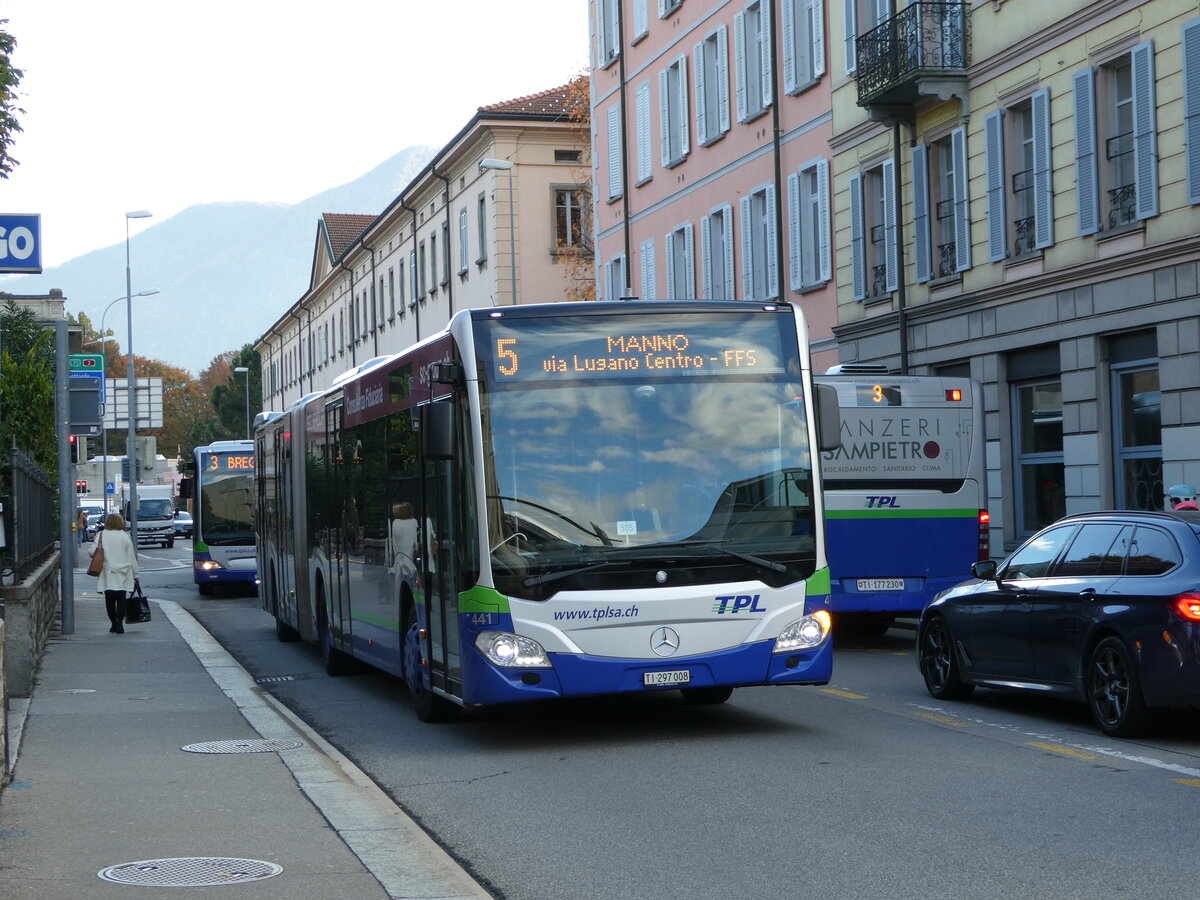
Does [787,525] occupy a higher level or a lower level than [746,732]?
higher

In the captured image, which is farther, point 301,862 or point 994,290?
point 994,290

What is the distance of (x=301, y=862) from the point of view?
295 inches

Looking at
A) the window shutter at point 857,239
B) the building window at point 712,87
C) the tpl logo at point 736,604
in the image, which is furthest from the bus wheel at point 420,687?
the building window at point 712,87

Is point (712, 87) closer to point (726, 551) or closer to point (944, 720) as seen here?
point (944, 720)

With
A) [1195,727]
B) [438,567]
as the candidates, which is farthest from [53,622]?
[1195,727]

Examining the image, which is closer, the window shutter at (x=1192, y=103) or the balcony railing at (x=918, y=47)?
the window shutter at (x=1192, y=103)

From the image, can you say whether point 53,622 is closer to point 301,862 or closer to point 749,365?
point 749,365

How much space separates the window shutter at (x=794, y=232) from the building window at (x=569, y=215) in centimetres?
2098

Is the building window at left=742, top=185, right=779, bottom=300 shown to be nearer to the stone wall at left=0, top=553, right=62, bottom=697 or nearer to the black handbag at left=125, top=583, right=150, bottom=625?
the black handbag at left=125, top=583, right=150, bottom=625

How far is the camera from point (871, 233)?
3125cm

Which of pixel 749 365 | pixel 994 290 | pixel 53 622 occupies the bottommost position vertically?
pixel 53 622

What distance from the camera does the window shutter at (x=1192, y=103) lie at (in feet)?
70.4

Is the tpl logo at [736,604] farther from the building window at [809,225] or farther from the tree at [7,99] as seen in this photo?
the building window at [809,225]

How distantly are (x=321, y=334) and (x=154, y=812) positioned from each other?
8171 centimetres
